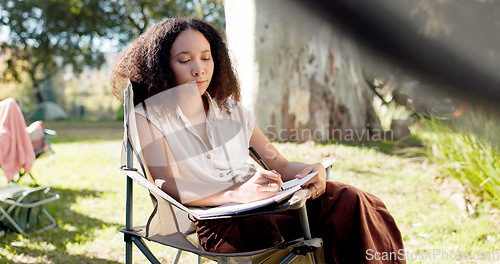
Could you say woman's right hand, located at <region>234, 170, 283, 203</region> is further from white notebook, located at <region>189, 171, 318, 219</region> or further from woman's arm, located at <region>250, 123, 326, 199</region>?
woman's arm, located at <region>250, 123, 326, 199</region>

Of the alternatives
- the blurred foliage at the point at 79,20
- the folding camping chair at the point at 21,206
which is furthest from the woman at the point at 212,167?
the blurred foliage at the point at 79,20

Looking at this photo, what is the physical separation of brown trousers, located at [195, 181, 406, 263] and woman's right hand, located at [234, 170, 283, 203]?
79mm

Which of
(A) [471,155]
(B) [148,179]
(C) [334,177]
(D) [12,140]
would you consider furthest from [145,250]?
(C) [334,177]

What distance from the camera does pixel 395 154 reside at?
591 cm

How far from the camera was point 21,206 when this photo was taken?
3189mm

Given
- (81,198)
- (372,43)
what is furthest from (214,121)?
(81,198)

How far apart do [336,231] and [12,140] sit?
2.68 m

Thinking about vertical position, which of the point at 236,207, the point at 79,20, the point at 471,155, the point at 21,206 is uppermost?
the point at 79,20

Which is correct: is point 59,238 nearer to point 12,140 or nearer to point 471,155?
point 12,140

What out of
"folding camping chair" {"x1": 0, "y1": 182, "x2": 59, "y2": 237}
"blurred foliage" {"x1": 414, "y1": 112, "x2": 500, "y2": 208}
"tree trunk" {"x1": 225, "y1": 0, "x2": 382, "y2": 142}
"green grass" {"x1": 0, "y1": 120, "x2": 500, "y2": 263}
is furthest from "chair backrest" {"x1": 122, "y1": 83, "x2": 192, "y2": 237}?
"tree trunk" {"x1": 225, "y1": 0, "x2": 382, "y2": 142}

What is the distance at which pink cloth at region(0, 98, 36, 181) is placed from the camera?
3.32 metres

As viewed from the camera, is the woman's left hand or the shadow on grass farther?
the shadow on grass

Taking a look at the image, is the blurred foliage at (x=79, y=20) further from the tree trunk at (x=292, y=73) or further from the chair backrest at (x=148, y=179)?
the chair backrest at (x=148, y=179)

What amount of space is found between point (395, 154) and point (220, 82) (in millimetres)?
4403
